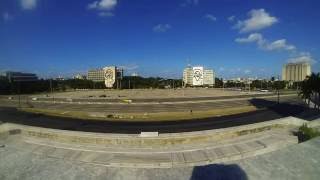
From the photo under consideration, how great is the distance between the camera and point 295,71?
147500 millimetres

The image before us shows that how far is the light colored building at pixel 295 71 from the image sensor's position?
5379 inches

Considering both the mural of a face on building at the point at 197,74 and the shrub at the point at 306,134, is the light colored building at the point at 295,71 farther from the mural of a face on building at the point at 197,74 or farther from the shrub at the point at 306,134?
the shrub at the point at 306,134

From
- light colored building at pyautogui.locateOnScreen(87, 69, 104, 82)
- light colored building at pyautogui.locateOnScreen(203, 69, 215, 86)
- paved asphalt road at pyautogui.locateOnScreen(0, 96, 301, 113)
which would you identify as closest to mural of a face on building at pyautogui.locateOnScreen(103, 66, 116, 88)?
light colored building at pyautogui.locateOnScreen(87, 69, 104, 82)

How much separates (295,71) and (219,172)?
148 metres

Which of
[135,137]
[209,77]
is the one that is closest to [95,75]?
[209,77]

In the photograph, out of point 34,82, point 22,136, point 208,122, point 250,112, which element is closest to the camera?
point 22,136

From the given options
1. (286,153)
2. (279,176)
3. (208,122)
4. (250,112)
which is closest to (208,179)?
(279,176)

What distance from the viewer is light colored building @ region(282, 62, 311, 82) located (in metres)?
137

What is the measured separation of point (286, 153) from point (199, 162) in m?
5.18

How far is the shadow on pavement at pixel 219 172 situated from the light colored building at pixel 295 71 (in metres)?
133

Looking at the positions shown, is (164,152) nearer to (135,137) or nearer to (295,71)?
(135,137)

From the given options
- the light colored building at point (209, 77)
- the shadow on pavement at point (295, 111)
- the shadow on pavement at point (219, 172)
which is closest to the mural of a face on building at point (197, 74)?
the shadow on pavement at point (295, 111)

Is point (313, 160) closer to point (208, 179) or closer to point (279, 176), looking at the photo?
point (279, 176)

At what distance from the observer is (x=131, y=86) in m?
148
